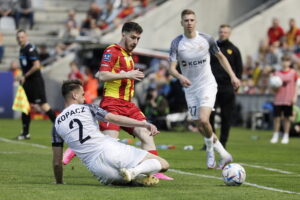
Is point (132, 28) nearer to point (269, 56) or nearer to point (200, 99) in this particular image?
point (200, 99)

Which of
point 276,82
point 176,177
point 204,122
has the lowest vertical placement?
point 176,177

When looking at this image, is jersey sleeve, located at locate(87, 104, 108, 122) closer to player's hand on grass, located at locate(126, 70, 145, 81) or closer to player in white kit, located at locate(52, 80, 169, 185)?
player in white kit, located at locate(52, 80, 169, 185)

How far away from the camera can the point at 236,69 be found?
641 inches

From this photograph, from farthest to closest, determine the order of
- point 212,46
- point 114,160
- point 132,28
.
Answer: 1. point 212,46
2. point 132,28
3. point 114,160

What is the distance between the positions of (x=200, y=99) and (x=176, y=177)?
2.00 m

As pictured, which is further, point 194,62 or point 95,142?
point 194,62

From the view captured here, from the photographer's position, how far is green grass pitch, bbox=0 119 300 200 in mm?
9430

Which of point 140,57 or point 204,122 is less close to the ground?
point 140,57

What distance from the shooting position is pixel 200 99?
13.3 metres

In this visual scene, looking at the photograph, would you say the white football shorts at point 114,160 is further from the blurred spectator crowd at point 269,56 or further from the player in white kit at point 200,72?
the blurred spectator crowd at point 269,56

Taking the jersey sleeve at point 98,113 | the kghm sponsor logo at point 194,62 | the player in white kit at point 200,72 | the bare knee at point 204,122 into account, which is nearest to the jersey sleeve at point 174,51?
the player in white kit at point 200,72

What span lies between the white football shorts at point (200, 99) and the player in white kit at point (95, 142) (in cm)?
333

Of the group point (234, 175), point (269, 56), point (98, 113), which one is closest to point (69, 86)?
point (98, 113)

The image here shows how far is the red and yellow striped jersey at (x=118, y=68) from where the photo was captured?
440 inches
